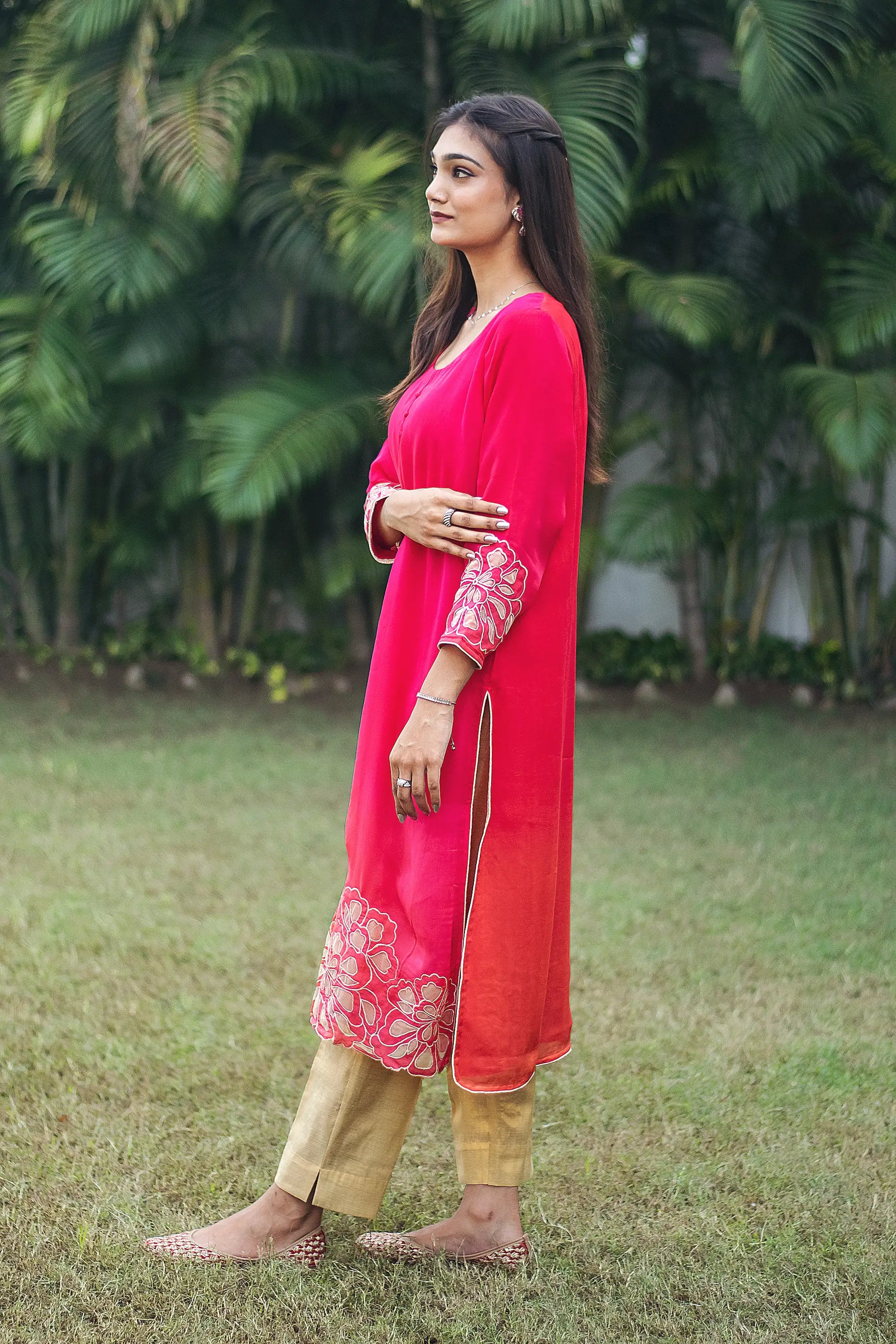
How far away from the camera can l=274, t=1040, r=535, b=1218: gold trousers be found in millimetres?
1812

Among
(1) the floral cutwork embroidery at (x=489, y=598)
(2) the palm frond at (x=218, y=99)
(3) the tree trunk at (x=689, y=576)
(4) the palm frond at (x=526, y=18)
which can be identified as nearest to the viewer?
(1) the floral cutwork embroidery at (x=489, y=598)

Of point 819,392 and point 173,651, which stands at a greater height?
point 819,392

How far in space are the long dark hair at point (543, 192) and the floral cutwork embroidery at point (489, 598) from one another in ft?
1.12

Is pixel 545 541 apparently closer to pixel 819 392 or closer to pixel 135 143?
pixel 819 392

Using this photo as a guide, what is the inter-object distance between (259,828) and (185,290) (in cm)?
323

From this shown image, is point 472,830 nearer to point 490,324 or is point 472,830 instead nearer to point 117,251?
point 490,324

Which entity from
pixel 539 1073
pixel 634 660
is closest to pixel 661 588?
pixel 634 660

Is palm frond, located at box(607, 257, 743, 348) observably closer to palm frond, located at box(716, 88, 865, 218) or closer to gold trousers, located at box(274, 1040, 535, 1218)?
palm frond, located at box(716, 88, 865, 218)

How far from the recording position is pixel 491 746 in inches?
66.9

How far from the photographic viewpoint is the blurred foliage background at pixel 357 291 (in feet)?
17.7

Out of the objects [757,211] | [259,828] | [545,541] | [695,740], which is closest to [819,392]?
[757,211]

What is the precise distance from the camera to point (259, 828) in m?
4.22

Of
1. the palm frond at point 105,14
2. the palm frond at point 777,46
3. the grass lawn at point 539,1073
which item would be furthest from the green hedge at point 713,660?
the palm frond at point 105,14

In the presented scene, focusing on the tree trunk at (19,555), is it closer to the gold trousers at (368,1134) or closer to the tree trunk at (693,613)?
the tree trunk at (693,613)
